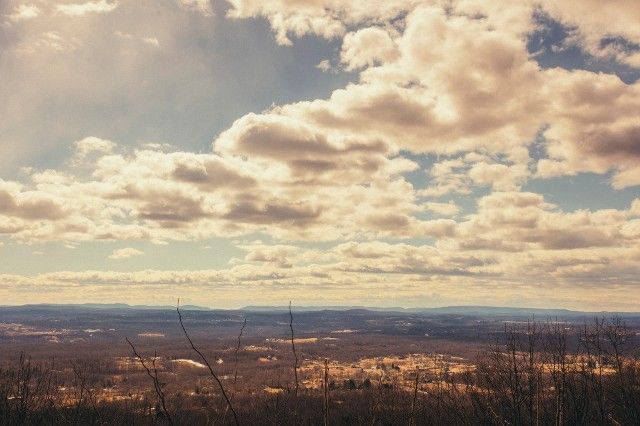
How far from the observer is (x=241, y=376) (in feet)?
502

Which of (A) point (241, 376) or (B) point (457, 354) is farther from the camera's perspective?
(B) point (457, 354)

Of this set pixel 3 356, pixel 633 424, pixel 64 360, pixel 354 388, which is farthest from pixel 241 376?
pixel 633 424

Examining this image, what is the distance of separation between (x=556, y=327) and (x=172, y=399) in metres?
93.2

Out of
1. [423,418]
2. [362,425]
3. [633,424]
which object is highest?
[362,425]

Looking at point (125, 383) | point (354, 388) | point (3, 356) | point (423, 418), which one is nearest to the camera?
point (423, 418)

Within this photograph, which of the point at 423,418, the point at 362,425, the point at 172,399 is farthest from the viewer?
the point at 172,399

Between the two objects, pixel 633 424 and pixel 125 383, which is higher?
pixel 633 424

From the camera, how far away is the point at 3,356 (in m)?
193

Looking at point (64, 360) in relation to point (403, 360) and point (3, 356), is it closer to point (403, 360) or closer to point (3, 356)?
point (3, 356)

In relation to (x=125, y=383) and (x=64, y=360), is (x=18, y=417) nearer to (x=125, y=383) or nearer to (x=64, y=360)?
(x=125, y=383)

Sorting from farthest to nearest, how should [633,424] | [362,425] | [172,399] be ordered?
[172,399] → [633,424] → [362,425]

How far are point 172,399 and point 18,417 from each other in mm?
71959

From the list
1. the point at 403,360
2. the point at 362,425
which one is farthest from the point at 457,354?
the point at 362,425

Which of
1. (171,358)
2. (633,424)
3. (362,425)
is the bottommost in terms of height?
(171,358)
